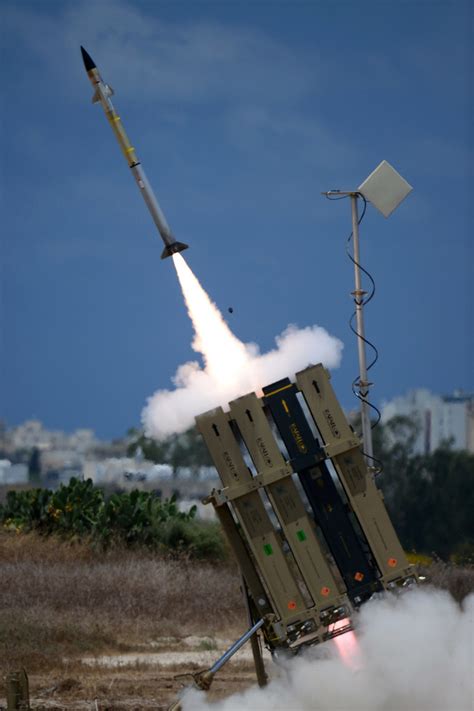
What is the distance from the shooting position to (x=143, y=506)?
2623 centimetres

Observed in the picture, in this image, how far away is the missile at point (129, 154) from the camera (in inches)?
582

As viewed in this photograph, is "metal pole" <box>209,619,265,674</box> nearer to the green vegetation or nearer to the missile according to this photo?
the missile

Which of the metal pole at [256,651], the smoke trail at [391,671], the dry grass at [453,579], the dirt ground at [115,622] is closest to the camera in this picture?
the smoke trail at [391,671]

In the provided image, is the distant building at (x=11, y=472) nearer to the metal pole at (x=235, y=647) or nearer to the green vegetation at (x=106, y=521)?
the green vegetation at (x=106, y=521)

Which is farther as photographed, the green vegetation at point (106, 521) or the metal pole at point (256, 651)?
the green vegetation at point (106, 521)

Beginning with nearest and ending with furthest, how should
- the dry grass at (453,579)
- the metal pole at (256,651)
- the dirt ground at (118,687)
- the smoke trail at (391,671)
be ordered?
the smoke trail at (391,671), the metal pole at (256,651), the dirt ground at (118,687), the dry grass at (453,579)

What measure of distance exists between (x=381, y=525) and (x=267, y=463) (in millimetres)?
1190

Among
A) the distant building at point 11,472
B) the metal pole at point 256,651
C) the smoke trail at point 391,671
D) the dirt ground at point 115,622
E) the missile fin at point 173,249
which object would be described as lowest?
the smoke trail at point 391,671

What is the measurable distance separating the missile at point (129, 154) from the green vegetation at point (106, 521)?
465 inches

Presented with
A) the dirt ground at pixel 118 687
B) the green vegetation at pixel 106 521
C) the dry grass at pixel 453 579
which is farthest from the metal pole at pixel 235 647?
the green vegetation at pixel 106 521

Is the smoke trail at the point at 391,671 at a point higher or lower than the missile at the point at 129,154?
lower

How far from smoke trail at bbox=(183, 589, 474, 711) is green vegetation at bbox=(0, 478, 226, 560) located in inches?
539

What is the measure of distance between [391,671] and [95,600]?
9174 millimetres

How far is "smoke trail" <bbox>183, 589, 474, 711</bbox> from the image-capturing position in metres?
12.0
